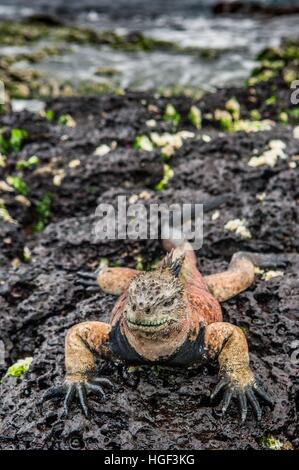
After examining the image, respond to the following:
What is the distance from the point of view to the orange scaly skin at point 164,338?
10.4ft

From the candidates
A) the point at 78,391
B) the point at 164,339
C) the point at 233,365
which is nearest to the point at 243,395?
the point at 233,365

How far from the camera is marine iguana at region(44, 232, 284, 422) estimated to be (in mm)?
3180

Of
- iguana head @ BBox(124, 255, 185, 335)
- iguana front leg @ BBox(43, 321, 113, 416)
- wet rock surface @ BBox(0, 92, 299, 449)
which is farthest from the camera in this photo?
iguana front leg @ BBox(43, 321, 113, 416)

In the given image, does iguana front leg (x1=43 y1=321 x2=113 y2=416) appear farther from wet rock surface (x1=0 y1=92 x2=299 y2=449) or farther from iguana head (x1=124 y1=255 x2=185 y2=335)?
iguana head (x1=124 y1=255 x2=185 y2=335)

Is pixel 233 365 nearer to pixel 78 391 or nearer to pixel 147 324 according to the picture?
pixel 147 324

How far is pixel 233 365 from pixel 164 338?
1.53ft

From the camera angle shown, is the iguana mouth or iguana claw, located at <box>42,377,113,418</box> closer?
the iguana mouth

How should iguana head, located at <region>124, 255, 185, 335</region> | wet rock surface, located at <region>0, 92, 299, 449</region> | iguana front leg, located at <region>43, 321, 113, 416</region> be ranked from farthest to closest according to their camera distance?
1. iguana front leg, located at <region>43, 321, 113, 416</region>
2. wet rock surface, located at <region>0, 92, 299, 449</region>
3. iguana head, located at <region>124, 255, 185, 335</region>

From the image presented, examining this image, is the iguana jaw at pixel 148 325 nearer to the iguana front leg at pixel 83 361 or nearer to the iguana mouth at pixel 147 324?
the iguana mouth at pixel 147 324

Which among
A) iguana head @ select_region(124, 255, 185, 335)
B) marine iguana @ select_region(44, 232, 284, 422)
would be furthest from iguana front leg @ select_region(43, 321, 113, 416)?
iguana head @ select_region(124, 255, 185, 335)

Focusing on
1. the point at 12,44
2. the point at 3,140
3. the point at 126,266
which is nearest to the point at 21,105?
the point at 3,140

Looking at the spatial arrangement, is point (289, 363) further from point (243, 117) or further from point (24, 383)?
point (243, 117)

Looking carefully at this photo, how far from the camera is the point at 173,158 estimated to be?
6219 millimetres
